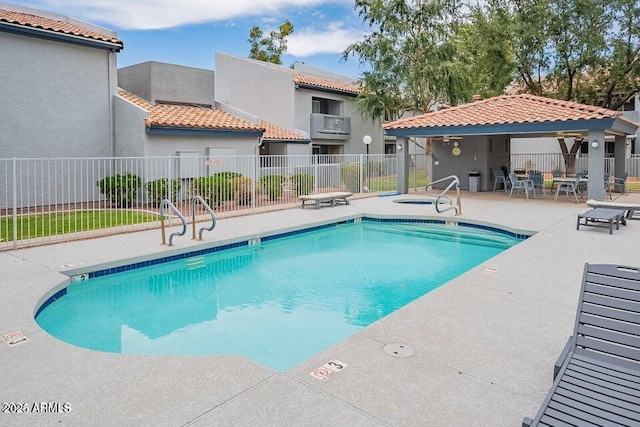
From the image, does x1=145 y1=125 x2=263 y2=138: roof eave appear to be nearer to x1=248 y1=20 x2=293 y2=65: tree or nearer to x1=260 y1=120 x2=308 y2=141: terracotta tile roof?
x1=260 y1=120 x2=308 y2=141: terracotta tile roof

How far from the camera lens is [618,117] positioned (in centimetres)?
1545

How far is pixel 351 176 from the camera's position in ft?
66.1

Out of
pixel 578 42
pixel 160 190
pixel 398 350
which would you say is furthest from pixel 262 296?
pixel 578 42

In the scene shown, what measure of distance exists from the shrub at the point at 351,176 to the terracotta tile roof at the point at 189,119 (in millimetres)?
3930

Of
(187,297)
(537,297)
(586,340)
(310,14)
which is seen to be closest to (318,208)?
(187,297)

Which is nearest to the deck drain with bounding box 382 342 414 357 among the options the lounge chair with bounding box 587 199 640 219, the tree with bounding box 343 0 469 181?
the lounge chair with bounding box 587 199 640 219

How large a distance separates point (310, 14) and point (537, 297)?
39189 millimetres

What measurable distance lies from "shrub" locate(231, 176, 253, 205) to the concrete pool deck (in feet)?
29.0

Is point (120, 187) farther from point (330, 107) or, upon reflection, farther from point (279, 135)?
point (330, 107)

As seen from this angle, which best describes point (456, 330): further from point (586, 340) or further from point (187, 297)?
point (187, 297)

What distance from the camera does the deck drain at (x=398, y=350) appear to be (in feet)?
14.0

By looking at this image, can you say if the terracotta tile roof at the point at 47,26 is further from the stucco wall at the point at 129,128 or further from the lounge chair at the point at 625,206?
the lounge chair at the point at 625,206

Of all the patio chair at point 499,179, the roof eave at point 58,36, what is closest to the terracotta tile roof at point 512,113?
the patio chair at point 499,179

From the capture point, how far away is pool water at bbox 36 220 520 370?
594 cm
